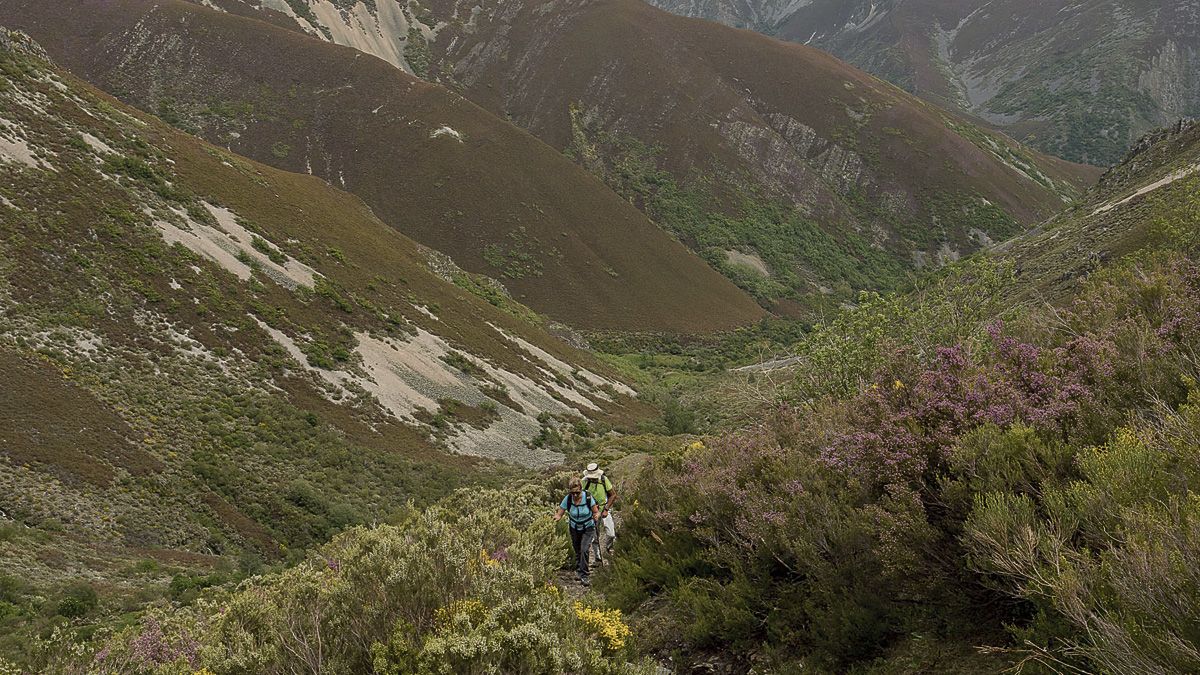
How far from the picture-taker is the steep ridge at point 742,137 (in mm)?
104188

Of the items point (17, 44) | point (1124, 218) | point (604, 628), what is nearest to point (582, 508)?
point (604, 628)

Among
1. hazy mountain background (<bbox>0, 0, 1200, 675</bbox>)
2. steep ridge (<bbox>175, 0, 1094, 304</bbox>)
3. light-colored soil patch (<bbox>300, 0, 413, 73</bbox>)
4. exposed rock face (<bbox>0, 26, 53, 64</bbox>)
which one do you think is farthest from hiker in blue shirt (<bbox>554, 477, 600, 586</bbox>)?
light-colored soil patch (<bbox>300, 0, 413, 73</bbox>)

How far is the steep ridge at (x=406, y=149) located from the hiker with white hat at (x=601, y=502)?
60.6 metres

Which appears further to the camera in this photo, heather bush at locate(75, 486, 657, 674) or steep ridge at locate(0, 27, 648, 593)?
steep ridge at locate(0, 27, 648, 593)

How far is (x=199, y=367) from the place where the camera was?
944 inches

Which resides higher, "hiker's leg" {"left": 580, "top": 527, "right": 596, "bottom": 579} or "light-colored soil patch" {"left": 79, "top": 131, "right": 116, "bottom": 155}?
"hiker's leg" {"left": 580, "top": 527, "right": 596, "bottom": 579}

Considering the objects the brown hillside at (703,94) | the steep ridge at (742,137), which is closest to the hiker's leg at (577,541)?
the steep ridge at (742,137)

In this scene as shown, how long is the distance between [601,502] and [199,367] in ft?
71.7

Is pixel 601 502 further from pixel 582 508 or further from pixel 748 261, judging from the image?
pixel 748 261

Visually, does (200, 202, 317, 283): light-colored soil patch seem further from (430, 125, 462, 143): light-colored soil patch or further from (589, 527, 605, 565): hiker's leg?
(430, 125, 462, 143): light-colored soil patch

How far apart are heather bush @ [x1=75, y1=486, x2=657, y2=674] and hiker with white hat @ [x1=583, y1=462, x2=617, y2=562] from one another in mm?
4164

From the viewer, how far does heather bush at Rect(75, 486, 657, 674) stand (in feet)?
11.3

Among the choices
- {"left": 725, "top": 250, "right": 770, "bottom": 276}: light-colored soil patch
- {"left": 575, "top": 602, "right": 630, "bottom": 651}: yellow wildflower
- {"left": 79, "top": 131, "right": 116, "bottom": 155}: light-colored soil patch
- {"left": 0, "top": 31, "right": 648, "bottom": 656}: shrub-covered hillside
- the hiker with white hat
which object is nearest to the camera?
{"left": 575, "top": 602, "right": 630, "bottom": 651}: yellow wildflower

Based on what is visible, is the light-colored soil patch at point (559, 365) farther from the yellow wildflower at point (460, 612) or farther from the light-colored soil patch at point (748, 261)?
the light-colored soil patch at point (748, 261)
